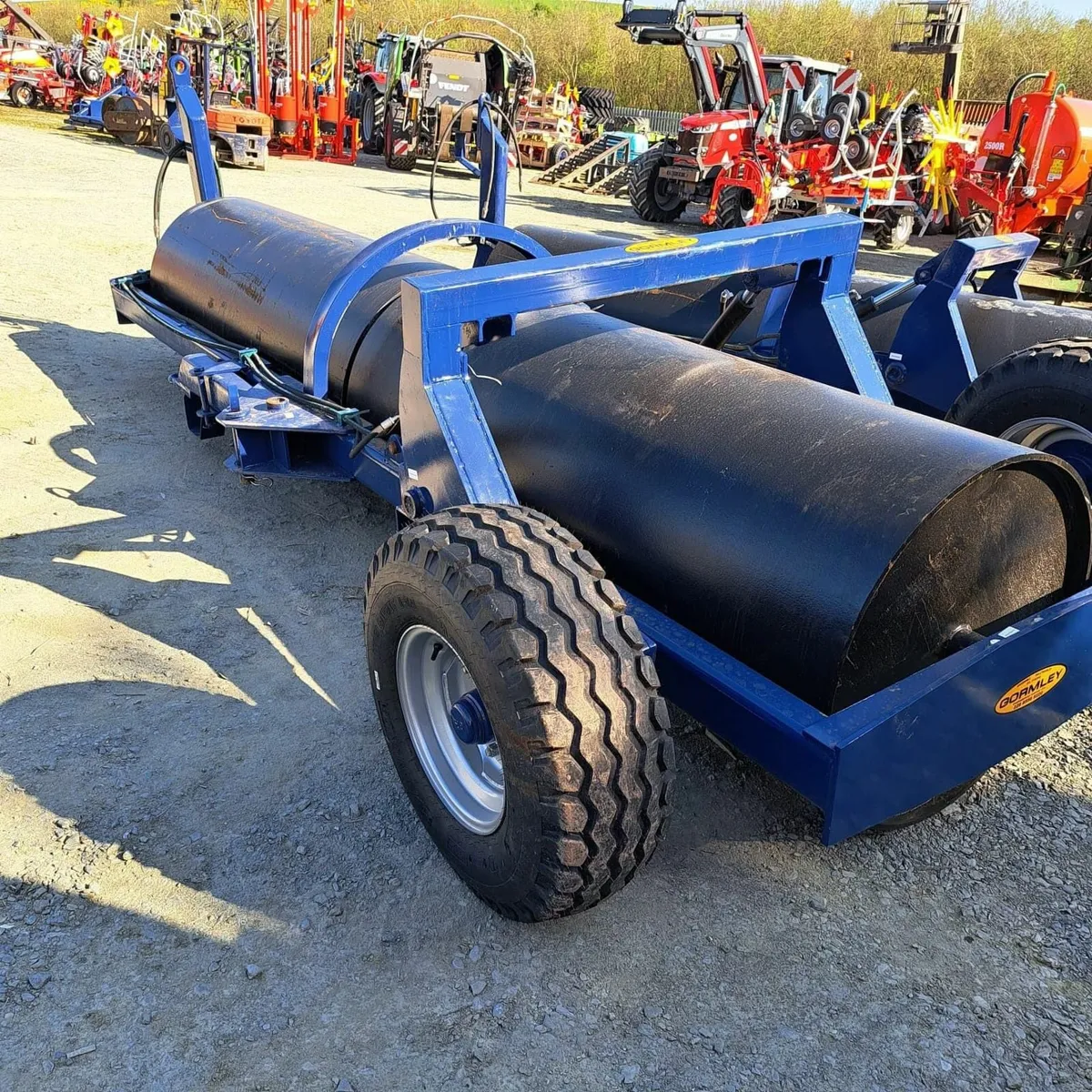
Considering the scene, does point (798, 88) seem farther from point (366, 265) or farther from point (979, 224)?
point (366, 265)

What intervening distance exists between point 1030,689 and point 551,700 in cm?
109

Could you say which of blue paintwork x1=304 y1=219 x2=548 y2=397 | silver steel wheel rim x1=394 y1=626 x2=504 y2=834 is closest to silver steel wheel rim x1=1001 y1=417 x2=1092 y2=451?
blue paintwork x1=304 y1=219 x2=548 y2=397

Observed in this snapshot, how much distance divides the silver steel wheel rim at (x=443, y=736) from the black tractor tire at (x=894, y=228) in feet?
37.2

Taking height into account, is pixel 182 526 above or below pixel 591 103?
below

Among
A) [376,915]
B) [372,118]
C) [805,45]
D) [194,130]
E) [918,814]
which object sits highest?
[805,45]

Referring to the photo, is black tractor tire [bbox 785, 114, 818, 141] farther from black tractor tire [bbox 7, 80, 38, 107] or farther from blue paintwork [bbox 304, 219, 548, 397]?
black tractor tire [bbox 7, 80, 38, 107]

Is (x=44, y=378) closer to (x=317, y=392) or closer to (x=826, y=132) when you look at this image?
(x=317, y=392)

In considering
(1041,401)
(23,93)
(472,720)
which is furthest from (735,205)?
(23,93)

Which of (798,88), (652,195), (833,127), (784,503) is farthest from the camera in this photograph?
(652,195)

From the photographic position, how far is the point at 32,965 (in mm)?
1998

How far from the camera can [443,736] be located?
2355 mm

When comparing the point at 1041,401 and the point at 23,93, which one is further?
the point at 23,93

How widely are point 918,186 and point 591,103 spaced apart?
40.9ft

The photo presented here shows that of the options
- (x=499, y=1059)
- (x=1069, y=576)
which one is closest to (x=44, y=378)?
(x=499, y=1059)
